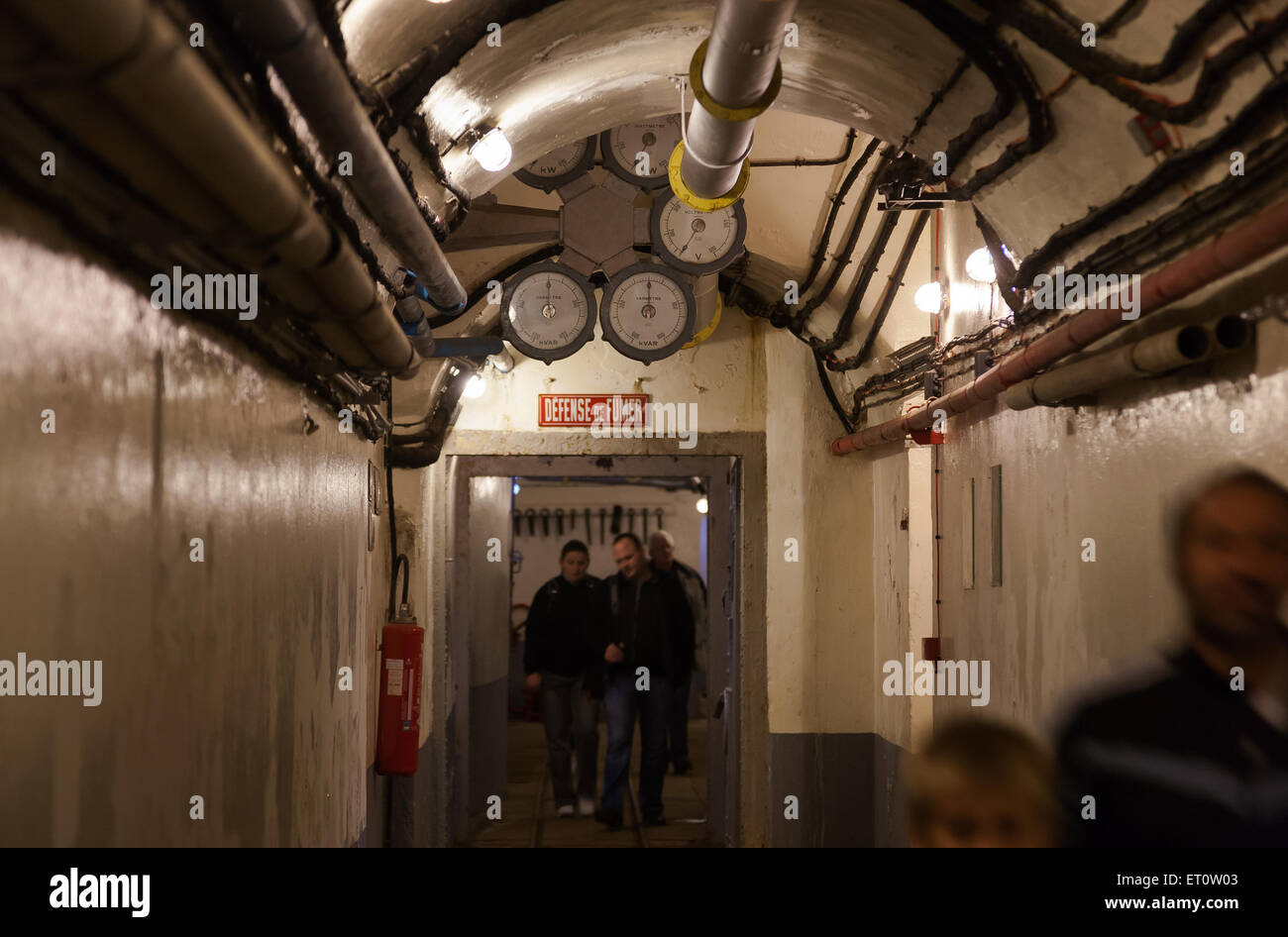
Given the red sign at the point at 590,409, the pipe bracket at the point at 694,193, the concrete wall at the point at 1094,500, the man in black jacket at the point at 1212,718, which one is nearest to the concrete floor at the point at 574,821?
the red sign at the point at 590,409

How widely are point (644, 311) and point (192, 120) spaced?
4.16 meters

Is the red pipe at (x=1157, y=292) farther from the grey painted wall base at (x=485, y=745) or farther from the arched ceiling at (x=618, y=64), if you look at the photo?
the grey painted wall base at (x=485, y=745)

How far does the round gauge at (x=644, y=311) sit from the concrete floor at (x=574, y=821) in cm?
358

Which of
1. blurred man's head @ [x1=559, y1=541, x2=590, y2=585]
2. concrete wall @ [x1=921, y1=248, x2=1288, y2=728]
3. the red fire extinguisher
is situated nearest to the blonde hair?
concrete wall @ [x1=921, y1=248, x2=1288, y2=728]

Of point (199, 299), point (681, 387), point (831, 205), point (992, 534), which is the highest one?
Answer: point (831, 205)

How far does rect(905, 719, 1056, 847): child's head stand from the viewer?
1.75 m

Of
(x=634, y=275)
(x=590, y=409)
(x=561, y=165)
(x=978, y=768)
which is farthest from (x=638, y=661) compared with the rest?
(x=978, y=768)

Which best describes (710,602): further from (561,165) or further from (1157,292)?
(1157,292)

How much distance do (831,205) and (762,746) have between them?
3.47m

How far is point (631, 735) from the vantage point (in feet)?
26.5

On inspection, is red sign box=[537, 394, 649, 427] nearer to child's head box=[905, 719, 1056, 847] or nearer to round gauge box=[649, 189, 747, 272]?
round gauge box=[649, 189, 747, 272]

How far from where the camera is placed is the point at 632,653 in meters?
8.24
